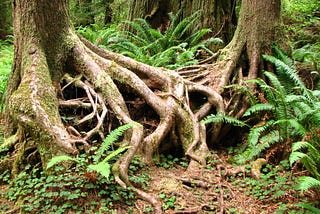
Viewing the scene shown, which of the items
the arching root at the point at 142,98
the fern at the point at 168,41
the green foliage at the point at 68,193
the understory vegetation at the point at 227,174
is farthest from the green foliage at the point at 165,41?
the green foliage at the point at 68,193

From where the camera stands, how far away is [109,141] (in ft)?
12.6

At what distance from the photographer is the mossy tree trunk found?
416 centimetres

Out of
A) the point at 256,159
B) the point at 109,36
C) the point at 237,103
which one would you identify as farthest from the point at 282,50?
the point at 109,36

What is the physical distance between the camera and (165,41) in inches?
316

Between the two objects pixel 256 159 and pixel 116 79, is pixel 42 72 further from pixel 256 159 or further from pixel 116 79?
pixel 256 159

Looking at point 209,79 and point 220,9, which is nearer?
point 209,79

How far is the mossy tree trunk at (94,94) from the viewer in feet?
13.6

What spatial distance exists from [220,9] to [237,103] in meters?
3.54

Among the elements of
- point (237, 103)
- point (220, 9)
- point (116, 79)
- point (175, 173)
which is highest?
point (220, 9)

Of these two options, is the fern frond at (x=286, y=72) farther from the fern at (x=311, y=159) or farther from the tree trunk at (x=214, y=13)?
the tree trunk at (x=214, y=13)

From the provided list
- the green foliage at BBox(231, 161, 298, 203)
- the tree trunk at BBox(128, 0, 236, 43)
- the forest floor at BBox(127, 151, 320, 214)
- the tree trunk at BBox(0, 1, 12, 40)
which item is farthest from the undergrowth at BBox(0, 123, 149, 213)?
the tree trunk at BBox(0, 1, 12, 40)

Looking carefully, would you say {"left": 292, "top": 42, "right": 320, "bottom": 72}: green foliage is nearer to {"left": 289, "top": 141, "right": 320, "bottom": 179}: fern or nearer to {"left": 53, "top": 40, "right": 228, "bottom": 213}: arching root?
{"left": 53, "top": 40, "right": 228, "bottom": 213}: arching root

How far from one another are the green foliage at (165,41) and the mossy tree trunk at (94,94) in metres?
1.33

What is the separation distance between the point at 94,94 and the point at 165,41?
11.8ft
